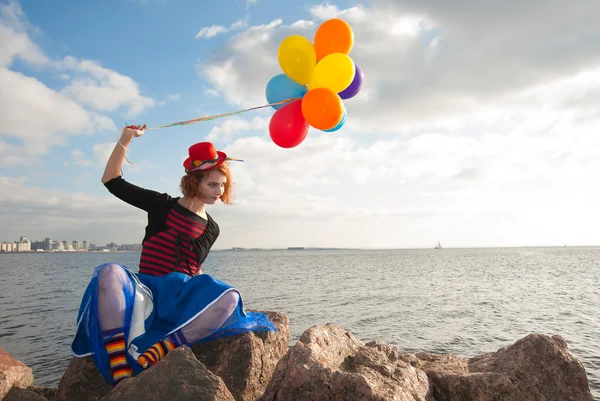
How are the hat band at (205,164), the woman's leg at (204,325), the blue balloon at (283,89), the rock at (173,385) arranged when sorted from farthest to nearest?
the blue balloon at (283,89)
the hat band at (205,164)
the woman's leg at (204,325)
the rock at (173,385)

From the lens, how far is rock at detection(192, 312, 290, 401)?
412 centimetres

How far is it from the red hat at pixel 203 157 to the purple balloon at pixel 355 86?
1.96m

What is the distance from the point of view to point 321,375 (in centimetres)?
326

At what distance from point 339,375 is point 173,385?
1215 mm

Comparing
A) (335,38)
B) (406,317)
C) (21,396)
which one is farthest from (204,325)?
(406,317)

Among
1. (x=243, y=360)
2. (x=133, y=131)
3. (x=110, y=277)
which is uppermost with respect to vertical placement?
(x=133, y=131)

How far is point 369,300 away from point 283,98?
1660 cm

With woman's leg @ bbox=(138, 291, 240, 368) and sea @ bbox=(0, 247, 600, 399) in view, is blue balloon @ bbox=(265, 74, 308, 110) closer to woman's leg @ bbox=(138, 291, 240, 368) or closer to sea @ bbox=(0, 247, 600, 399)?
woman's leg @ bbox=(138, 291, 240, 368)

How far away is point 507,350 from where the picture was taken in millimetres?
4773

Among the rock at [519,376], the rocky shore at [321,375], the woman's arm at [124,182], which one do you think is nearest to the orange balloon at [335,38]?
the woman's arm at [124,182]

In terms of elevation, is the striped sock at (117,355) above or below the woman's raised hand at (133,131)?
below

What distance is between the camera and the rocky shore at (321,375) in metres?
3.21

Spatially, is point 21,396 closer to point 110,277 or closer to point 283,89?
point 110,277

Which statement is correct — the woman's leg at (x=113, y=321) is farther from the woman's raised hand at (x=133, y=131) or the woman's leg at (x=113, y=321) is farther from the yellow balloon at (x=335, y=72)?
the yellow balloon at (x=335, y=72)
